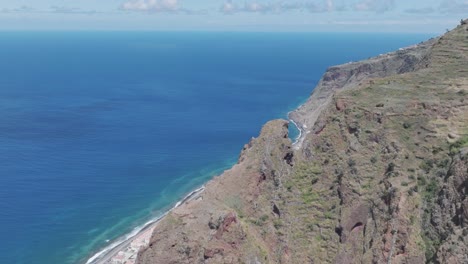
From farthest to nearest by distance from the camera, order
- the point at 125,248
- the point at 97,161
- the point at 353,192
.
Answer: the point at 97,161
the point at 125,248
the point at 353,192

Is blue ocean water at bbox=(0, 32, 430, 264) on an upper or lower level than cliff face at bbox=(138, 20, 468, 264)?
lower

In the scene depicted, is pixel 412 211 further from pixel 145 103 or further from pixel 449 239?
pixel 145 103

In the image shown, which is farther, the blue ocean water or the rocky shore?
the blue ocean water

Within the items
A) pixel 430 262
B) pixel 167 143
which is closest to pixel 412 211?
pixel 430 262

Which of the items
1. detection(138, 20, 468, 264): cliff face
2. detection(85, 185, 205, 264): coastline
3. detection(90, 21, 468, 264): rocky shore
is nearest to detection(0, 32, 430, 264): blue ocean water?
detection(85, 185, 205, 264): coastline

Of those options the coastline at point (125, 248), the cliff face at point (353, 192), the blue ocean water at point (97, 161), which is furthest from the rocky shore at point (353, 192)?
the blue ocean water at point (97, 161)

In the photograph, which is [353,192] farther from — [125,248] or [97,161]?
[97,161]

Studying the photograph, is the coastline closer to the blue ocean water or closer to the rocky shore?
the blue ocean water

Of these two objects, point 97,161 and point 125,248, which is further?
point 97,161

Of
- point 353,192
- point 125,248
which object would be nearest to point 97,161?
point 125,248
